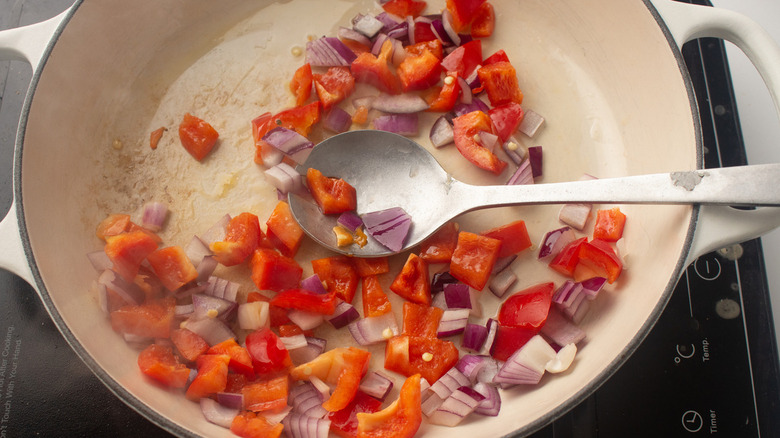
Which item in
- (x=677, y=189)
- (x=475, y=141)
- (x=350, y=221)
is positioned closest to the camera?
(x=677, y=189)

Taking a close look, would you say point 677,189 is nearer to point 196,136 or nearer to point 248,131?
point 248,131

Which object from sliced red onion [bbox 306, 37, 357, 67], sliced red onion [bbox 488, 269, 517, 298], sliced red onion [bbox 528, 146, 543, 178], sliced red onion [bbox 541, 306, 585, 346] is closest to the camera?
sliced red onion [bbox 541, 306, 585, 346]

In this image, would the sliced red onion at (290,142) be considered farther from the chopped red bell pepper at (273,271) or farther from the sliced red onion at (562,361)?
the sliced red onion at (562,361)

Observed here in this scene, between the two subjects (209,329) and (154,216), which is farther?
(154,216)

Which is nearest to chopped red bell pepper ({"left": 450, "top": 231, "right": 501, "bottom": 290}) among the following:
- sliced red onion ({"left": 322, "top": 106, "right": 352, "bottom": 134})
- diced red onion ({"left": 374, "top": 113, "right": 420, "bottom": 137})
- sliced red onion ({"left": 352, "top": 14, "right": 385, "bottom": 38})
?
diced red onion ({"left": 374, "top": 113, "right": 420, "bottom": 137})

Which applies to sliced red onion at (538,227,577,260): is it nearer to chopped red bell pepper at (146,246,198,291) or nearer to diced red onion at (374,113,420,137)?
diced red onion at (374,113,420,137)

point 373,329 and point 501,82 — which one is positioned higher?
point 501,82

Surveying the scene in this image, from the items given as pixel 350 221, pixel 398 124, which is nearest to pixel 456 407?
pixel 350 221
